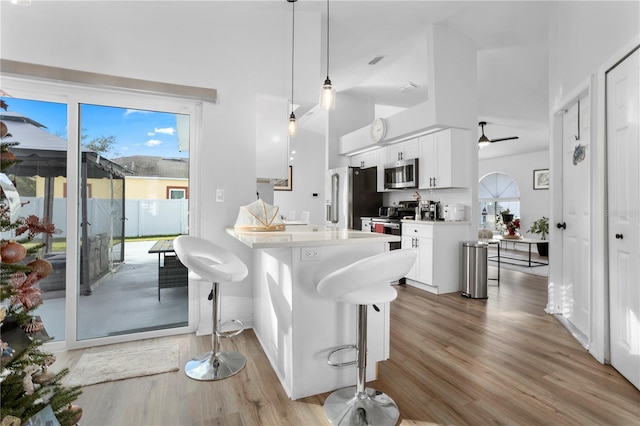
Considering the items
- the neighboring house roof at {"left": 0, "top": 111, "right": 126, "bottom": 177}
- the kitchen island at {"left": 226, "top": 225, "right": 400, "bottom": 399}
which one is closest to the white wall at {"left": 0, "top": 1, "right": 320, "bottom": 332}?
A: the neighboring house roof at {"left": 0, "top": 111, "right": 126, "bottom": 177}

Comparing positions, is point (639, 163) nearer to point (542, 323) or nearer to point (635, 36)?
point (635, 36)

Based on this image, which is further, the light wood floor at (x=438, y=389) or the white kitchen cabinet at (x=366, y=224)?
the white kitchen cabinet at (x=366, y=224)

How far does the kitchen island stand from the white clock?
3409 mm

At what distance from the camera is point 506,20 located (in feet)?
12.7

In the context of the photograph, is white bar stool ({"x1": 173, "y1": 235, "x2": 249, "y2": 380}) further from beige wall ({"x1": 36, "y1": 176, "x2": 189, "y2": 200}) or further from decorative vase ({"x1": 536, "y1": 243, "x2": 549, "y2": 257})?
decorative vase ({"x1": 536, "y1": 243, "x2": 549, "y2": 257})

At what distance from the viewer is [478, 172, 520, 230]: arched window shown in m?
9.40

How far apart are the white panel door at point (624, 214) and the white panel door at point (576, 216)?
299mm

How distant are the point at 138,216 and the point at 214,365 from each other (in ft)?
4.85

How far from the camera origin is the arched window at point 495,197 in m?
9.40

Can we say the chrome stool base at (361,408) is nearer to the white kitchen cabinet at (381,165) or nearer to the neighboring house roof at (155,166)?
the neighboring house roof at (155,166)

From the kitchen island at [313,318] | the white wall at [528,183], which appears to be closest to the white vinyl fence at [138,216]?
the kitchen island at [313,318]

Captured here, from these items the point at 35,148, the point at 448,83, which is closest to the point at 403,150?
the point at 448,83

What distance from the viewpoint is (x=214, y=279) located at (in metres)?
2.05

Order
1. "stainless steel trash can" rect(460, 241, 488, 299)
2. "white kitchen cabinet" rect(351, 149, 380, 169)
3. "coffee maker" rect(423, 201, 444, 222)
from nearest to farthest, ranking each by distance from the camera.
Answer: "stainless steel trash can" rect(460, 241, 488, 299) < "coffee maker" rect(423, 201, 444, 222) < "white kitchen cabinet" rect(351, 149, 380, 169)
